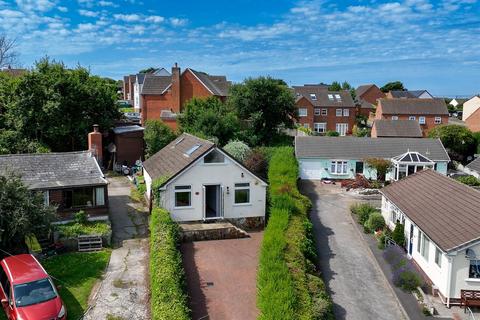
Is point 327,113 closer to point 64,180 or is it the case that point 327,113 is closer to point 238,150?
point 238,150

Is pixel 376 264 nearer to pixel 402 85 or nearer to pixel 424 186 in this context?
pixel 424 186

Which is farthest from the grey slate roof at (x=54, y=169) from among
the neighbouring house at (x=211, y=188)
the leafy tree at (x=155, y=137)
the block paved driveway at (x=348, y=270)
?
the leafy tree at (x=155, y=137)

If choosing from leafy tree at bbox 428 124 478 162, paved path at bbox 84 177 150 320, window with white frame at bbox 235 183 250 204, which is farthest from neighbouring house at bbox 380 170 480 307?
leafy tree at bbox 428 124 478 162

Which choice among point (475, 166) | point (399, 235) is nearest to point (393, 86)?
point (475, 166)

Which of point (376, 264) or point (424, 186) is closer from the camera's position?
point (376, 264)

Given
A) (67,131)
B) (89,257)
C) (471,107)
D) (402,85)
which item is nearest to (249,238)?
(89,257)

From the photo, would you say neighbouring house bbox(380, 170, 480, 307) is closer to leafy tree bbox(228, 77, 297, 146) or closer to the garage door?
the garage door

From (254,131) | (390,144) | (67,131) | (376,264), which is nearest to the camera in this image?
(376,264)
